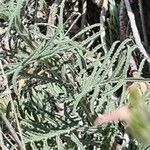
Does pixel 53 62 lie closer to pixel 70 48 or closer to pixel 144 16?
pixel 70 48

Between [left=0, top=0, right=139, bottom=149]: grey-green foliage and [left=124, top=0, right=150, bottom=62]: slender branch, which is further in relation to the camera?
[left=124, top=0, right=150, bottom=62]: slender branch

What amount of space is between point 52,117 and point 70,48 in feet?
0.62

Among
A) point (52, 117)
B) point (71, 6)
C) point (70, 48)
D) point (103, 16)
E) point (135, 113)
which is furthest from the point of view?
point (71, 6)

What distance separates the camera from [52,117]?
795 millimetres

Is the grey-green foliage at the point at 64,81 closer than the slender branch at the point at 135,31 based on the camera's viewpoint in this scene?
Yes

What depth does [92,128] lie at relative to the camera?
754 millimetres

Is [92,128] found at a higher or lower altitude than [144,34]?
lower

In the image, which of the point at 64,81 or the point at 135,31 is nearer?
the point at 64,81

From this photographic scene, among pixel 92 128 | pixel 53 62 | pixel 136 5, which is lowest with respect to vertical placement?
pixel 92 128

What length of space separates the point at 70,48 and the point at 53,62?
2.6 inches

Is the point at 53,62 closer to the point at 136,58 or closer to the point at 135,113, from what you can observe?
the point at 136,58

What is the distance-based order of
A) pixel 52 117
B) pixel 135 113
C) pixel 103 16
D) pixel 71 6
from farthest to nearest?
pixel 71 6 → pixel 103 16 → pixel 52 117 → pixel 135 113

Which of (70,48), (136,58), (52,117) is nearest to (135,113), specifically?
(70,48)

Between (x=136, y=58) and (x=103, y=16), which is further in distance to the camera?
(x=103, y=16)
